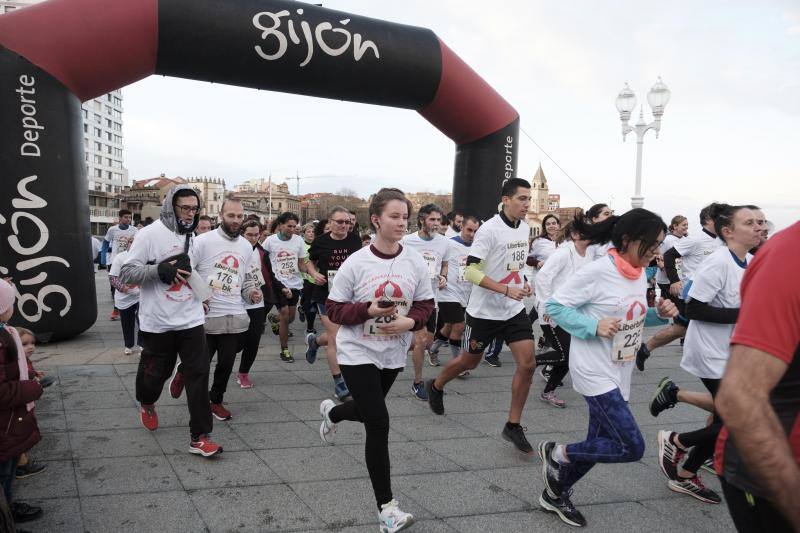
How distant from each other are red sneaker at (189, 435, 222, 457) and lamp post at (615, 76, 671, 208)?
479 inches

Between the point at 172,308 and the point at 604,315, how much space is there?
9.51 ft

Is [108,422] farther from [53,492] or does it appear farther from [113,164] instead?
[113,164]

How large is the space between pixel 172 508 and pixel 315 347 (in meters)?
3.17

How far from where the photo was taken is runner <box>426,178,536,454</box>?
4.41m

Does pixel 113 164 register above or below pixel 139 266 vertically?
above

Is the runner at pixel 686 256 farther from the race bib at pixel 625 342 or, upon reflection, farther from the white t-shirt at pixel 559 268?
the race bib at pixel 625 342

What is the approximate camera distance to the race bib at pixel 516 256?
15.4 feet

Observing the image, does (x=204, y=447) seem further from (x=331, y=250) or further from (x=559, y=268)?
(x=559, y=268)

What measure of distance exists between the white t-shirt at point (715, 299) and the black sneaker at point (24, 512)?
4.00 metres

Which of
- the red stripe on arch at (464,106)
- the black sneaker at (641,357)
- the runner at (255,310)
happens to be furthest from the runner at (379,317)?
the red stripe on arch at (464,106)

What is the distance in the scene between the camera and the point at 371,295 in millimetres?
3121

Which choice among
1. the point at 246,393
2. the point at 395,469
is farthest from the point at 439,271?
the point at 395,469

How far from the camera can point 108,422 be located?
449 centimetres

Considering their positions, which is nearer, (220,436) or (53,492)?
(53,492)
